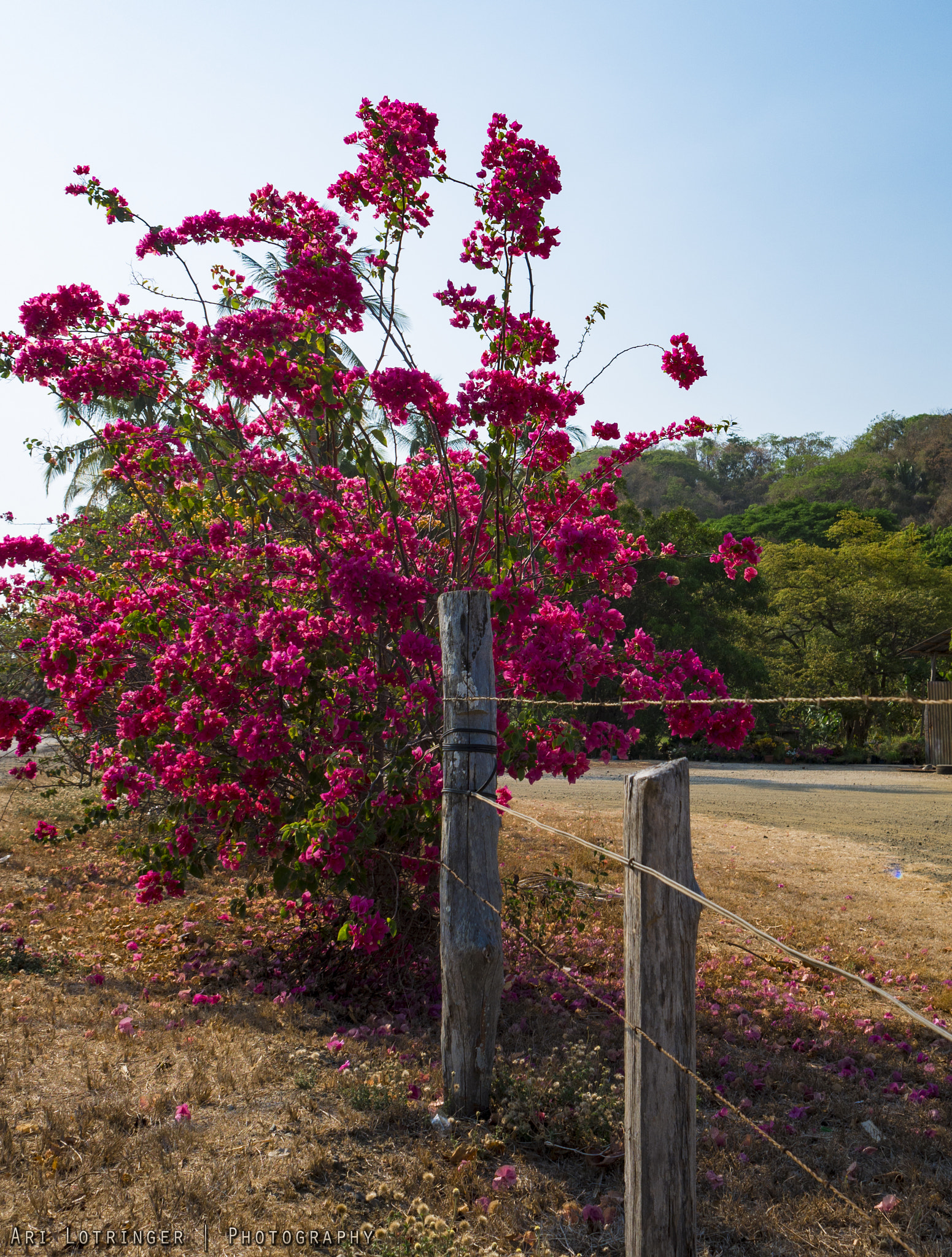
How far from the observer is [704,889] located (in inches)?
256

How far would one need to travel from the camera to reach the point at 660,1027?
2.14 m

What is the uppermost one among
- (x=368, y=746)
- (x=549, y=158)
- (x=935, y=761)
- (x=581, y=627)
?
(x=549, y=158)

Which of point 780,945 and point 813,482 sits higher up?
point 813,482

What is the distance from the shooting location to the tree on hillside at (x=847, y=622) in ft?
85.0

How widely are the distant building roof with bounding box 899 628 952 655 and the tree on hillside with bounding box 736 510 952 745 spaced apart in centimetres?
287

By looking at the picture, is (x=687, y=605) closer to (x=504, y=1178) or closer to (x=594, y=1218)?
(x=504, y=1178)

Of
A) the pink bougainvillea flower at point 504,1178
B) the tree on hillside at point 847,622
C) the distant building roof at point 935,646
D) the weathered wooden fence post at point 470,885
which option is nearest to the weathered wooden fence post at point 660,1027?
the pink bougainvillea flower at point 504,1178

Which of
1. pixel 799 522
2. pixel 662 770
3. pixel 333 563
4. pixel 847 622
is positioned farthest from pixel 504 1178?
pixel 799 522

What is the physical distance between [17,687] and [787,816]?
888 centimetres

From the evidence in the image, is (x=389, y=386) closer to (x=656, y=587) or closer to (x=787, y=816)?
(x=787, y=816)

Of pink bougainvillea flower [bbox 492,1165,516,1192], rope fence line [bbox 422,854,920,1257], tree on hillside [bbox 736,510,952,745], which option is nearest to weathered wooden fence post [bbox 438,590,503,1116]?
rope fence line [bbox 422,854,920,1257]

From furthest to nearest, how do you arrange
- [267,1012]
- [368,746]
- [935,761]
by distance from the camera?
[935,761], [368,746], [267,1012]

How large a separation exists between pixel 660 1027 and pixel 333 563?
2682mm

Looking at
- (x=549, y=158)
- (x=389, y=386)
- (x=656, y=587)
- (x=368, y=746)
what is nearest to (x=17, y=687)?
(x=368, y=746)
